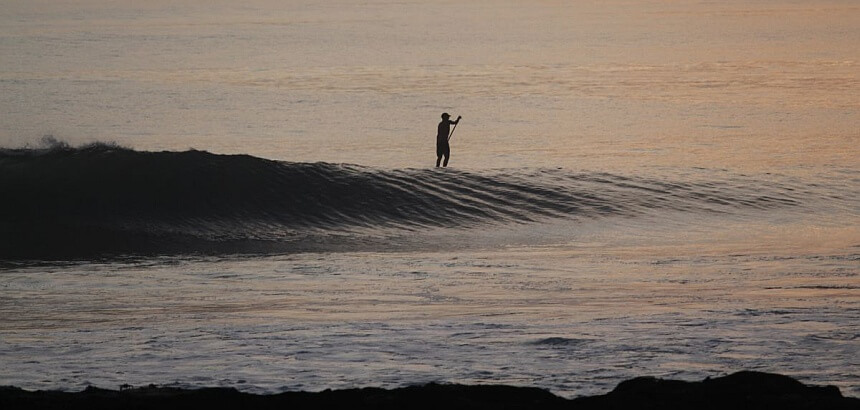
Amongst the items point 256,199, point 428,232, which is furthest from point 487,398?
point 256,199

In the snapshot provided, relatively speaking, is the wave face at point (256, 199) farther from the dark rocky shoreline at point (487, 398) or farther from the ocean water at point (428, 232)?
the dark rocky shoreline at point (487, 398)

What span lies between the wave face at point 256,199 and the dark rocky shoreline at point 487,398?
379 inches

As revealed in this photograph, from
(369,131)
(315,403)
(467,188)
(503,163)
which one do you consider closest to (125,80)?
(369,131)

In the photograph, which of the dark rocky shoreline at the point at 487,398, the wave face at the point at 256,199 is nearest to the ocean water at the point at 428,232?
the wave face at the point at 256,199

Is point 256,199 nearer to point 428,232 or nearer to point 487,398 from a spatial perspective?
point 428,232

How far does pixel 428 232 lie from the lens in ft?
64.7

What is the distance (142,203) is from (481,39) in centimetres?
6234

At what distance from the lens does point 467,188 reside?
22562mm

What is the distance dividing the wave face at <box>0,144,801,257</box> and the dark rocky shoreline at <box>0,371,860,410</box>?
9631 millimetres

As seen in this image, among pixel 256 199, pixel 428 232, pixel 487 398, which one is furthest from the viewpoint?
pixel 256 199

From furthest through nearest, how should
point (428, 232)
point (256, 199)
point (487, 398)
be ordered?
point (256, 199) → point (428, 232) → point (487, 398)

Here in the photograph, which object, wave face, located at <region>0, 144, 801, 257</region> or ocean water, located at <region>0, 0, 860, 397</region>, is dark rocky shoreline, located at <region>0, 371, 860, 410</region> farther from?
wave face, located at <region>0, 144, 801, 257</region>

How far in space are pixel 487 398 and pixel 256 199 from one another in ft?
43.0

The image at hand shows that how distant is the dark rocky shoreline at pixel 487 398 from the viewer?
8.13 metres
